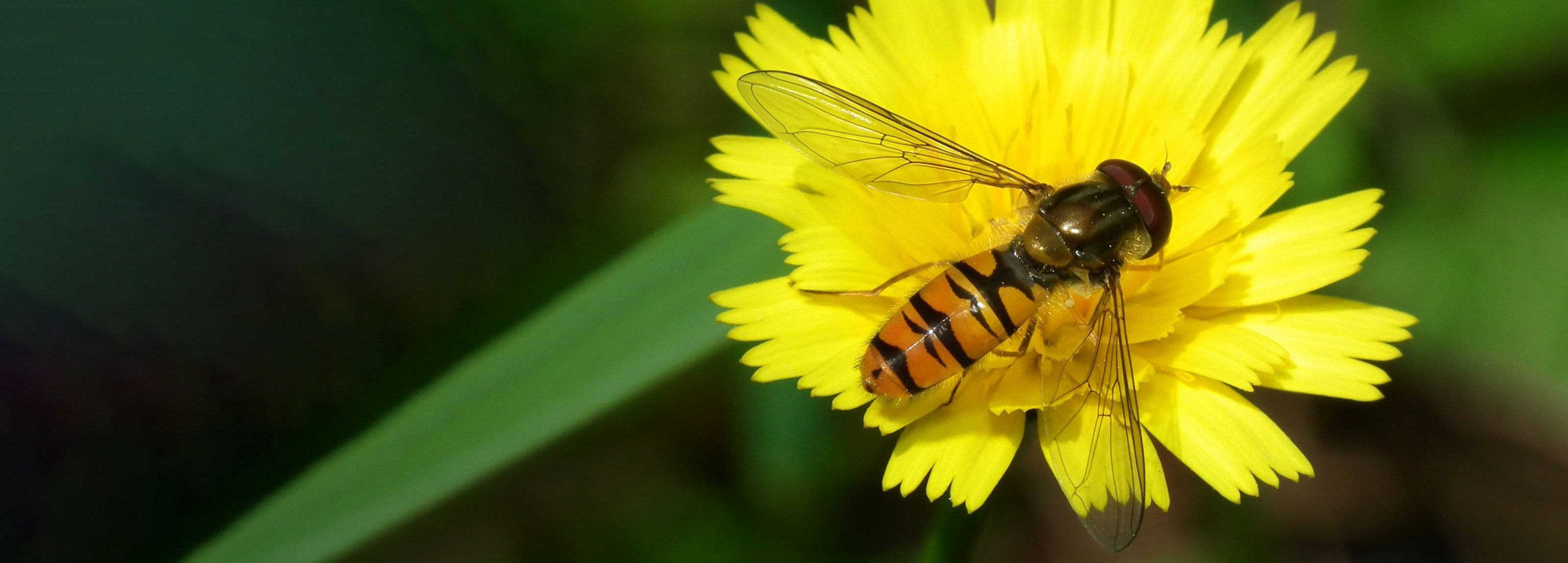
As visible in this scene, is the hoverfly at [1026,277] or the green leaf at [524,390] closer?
the hoverfly at [1026,277]

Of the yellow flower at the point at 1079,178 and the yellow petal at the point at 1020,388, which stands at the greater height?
the yellow flower at the point at 1079,178

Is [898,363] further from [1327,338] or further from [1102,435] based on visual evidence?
[1327,338]

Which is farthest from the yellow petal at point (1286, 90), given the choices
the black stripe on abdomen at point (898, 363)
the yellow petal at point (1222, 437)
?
the black stripe on abdomen at point (898, 363)

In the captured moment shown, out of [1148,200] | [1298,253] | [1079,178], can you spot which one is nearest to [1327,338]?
[1298,253]

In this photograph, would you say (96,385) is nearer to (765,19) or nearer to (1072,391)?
(765,19)

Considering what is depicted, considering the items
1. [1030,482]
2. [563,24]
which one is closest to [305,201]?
[563,24]

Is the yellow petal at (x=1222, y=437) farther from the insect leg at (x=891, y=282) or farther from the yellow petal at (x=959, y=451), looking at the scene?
the insect leg at (x=891, y=282)
